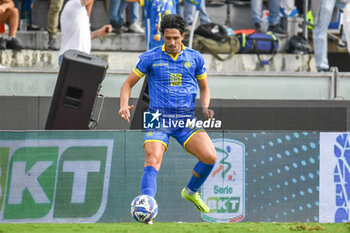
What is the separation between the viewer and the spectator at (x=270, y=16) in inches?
588

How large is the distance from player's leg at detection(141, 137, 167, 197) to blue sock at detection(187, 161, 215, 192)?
21.2 inches

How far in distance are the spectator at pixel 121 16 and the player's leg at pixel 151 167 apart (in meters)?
6.11

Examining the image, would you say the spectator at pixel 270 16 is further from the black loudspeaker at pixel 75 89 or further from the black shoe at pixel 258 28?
the black loudspeaker at pixel 75 89

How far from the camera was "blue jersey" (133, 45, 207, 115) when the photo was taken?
29.1ft

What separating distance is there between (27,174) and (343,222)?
3.69 meters

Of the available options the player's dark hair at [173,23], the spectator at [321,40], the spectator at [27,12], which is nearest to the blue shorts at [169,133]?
the player's dark hair at [173,23]

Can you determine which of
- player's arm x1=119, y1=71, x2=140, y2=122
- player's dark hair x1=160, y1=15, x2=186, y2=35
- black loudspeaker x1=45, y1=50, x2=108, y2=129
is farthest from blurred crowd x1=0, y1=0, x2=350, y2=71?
player's dark hair x1=160, y1=15, x2=186, y2=35

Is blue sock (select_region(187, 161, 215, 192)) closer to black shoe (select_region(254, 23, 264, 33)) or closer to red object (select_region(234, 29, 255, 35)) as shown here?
red object (select_region(234, 29, 255, 35))

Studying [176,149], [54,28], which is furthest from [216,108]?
[54,28]

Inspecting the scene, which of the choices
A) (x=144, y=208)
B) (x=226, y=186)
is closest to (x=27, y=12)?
(x=226, y=186)

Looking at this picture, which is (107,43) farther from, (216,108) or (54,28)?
(216,108)

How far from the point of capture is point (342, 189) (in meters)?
10.5

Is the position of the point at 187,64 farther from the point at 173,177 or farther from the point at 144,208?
the point at 173,177

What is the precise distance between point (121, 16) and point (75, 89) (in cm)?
432
